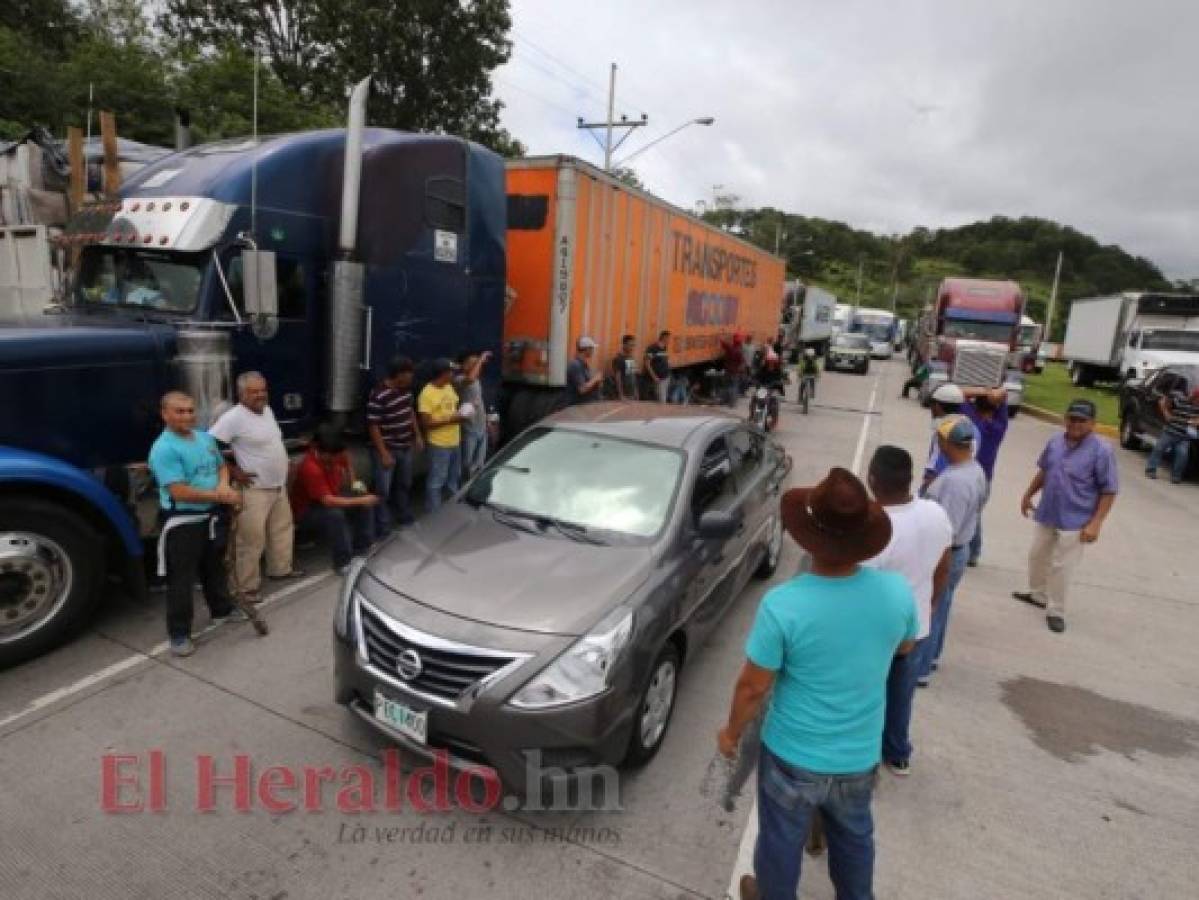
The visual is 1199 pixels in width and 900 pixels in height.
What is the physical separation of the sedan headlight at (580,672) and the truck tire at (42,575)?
2992 mm

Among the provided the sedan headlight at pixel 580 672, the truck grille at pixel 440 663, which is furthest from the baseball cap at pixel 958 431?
the truck grille at pixel 440 663

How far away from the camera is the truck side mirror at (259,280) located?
193 inches

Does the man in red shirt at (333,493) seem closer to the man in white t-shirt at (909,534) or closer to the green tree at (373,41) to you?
the man in white t-shirt at (909,534)

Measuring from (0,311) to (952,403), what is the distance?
8.11 meters

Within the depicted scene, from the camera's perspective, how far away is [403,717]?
300cm

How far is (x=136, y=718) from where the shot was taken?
3.62m

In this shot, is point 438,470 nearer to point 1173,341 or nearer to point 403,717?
point 403,717

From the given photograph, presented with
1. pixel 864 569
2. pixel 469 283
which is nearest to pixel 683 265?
pixel 469 283

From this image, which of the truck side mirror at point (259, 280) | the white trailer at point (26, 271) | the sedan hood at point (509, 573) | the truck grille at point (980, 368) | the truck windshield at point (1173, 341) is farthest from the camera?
the truck windshield at point (1173, 341)

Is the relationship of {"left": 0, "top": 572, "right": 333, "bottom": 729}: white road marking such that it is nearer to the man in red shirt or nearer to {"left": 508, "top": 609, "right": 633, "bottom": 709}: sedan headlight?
the man in red shirt

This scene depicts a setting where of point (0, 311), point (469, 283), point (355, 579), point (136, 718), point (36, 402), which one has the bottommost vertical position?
point (136, 718)

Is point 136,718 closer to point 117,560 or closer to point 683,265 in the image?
point 117,560

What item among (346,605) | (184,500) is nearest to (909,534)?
(346,605)

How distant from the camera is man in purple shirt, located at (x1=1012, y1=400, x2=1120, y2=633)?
502 cm
